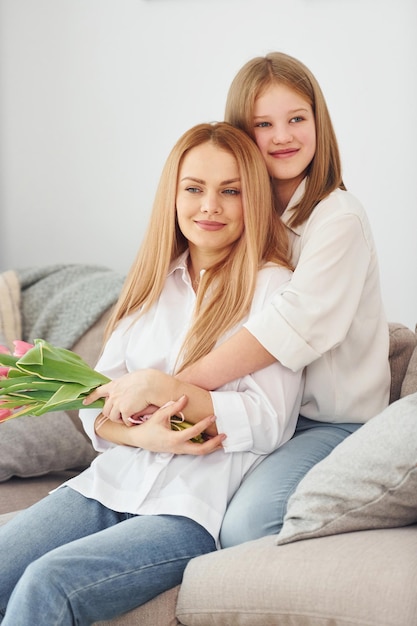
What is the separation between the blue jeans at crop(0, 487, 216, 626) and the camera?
1.50m

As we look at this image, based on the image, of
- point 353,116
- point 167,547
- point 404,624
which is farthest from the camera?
point 353,116

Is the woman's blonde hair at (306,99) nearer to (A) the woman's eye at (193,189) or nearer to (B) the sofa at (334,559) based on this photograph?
(A) the woman's eye at (193,189)

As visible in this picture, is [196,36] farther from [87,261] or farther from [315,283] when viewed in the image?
[315,283]

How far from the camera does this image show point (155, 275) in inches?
78.6

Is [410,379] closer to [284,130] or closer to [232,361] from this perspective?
[232,361]

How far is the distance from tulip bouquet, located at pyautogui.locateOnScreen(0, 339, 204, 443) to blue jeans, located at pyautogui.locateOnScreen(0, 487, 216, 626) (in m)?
0.18

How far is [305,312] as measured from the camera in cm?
179

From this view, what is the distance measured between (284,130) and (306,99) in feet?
0.30

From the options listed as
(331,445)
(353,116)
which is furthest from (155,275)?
(353,116)

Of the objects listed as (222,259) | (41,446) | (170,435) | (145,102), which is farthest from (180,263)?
(145,102)

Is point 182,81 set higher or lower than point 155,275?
higher

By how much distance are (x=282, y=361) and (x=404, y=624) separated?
0.58 meters

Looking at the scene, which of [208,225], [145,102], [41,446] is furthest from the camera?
[145,102]

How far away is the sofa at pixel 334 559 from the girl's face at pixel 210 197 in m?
0.52
